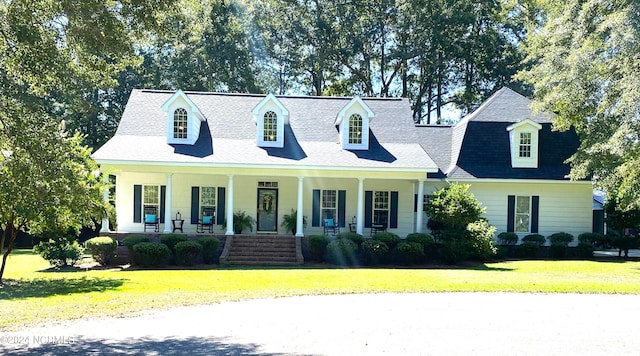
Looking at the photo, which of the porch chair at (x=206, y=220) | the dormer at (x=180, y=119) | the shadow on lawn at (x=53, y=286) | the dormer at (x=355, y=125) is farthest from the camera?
the dormer at (x=355, y=125)

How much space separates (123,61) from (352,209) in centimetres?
1542

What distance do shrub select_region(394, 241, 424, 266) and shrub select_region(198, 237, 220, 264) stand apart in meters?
6.47

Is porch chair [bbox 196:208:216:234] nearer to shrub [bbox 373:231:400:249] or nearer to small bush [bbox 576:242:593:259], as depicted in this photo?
shrub [bbox 373:231:400:249]

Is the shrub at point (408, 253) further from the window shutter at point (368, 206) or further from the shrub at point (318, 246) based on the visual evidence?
the window shutter at point (368, 206)

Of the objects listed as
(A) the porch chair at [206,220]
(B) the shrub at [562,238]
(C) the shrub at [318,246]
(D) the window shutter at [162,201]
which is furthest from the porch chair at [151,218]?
(B) the shrub at [562,238]

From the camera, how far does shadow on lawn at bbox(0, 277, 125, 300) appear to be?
1288 cm

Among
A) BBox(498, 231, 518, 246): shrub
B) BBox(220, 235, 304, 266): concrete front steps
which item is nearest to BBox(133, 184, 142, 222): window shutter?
BBox(220, 235, 304, 266): concrete front steps

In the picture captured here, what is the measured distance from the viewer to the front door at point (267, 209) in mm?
24484

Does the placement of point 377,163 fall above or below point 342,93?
below

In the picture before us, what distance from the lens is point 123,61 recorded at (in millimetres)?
10453

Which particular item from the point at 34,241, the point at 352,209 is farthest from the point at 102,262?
the point at 34,241

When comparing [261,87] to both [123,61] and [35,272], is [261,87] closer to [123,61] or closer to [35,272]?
[35,272]

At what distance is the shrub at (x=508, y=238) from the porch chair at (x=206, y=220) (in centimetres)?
1192

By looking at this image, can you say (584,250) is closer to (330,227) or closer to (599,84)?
(599,84)
